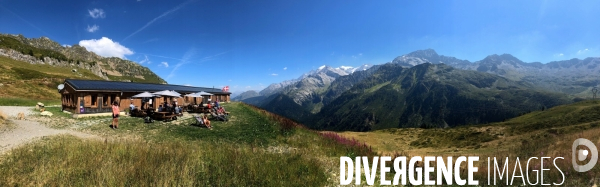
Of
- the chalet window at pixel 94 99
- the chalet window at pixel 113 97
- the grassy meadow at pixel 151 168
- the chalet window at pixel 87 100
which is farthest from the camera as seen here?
the chalet window at pixel 113 97

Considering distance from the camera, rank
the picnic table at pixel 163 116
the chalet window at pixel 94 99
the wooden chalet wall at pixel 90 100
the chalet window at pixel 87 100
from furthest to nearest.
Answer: the chalet window at pixel 94 99, the chalet window at pixel 87 100, the wooden chalet wall at pixel 90 100, the picnic table at pixel 163 116

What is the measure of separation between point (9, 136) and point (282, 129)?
17841 millimetres

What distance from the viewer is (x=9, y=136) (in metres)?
15.8

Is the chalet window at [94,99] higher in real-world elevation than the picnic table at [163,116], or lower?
higher

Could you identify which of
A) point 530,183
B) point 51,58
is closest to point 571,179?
point 530,183

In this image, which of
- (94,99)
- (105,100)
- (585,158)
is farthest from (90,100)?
(585,158)

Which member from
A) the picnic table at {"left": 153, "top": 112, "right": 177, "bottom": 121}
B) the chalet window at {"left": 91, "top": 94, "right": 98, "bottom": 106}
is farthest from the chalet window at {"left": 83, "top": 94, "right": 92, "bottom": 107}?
the picnic table at {"left": 153, "top": 112, "right": 177, "bottom": 121}

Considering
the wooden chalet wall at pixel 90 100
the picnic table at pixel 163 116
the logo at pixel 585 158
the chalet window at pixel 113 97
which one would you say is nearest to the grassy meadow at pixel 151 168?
the logo at pixel 585 158

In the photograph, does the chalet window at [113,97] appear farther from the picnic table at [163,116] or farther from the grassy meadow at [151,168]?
the grassy meadow at [151,168]

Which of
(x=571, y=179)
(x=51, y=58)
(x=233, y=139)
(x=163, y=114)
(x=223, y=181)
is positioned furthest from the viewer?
(x=51, y=58)

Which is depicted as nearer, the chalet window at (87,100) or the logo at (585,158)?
the logo at (585,158)

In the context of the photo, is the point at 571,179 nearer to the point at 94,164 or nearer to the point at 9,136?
the point at 94,164

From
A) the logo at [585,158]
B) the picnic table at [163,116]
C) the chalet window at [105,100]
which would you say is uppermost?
the chalet window at [105,100]

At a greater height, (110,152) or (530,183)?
(110,152)
